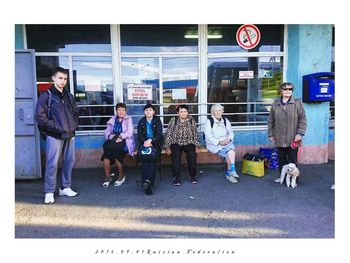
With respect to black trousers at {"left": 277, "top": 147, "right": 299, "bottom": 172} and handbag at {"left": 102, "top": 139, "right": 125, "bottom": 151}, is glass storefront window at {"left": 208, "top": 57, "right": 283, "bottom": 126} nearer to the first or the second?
black trousers at {"left": 277, "top": 147, "right": 299, "bottom": 172}

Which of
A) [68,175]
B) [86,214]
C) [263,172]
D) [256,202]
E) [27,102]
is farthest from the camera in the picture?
[263,172]

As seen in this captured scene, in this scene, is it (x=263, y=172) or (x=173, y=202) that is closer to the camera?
(x=173, y=202)

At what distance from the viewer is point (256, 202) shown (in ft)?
12.7

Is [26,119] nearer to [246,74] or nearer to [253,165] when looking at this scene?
[253,165]

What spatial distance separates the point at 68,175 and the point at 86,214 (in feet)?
2.70

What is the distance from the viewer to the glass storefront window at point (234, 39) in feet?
18.6

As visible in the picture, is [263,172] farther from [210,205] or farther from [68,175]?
[68,175]

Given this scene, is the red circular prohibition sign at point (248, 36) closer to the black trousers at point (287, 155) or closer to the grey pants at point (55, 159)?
the black trousers at point (287, 155)

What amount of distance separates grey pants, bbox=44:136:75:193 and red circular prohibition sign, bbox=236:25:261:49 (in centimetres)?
383

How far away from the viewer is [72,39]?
5.48 m

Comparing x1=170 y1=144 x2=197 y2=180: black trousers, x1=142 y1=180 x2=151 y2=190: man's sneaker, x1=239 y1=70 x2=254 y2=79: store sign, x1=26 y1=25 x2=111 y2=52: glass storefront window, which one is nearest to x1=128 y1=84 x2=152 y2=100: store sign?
x1=26 y1=25 x2=111 y2=52: glass storefront window

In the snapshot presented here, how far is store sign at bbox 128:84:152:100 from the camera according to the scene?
5605mm

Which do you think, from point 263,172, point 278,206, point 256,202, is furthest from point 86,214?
point 263,172

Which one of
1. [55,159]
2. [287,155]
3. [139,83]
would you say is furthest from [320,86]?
[55,159]
